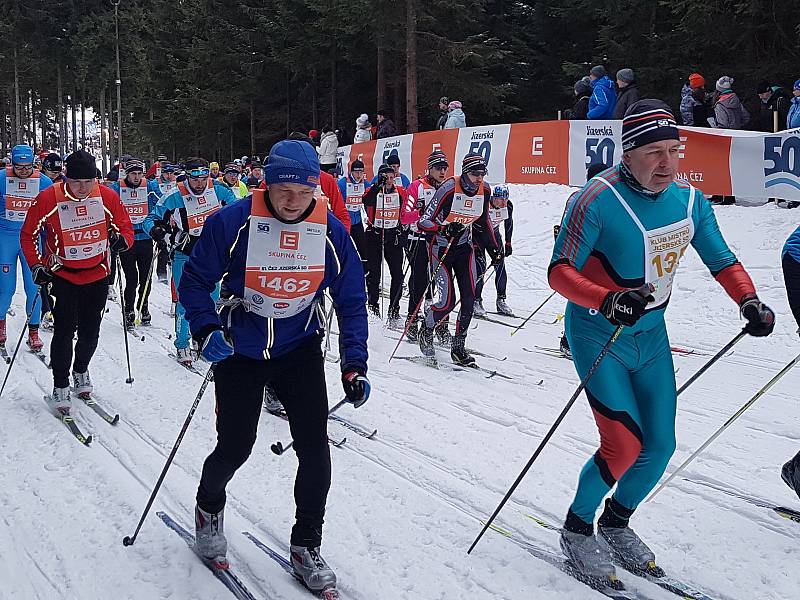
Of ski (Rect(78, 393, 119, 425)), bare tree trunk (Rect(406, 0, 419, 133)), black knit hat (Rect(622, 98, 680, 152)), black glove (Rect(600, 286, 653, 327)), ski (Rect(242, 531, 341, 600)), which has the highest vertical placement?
bare tree trunk (Rect(406, 0, 419, 133))

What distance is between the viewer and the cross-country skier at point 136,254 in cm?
1039

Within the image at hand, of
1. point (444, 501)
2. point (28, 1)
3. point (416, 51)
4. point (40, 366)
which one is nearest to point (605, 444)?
point (444, 501)

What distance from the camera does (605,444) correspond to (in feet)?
11.8

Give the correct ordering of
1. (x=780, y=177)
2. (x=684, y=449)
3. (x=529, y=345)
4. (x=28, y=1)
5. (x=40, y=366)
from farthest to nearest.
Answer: (x=28, y=1) < (x=780, y=177) < (x=529, y=345) < (x=40, y=366) < (x=684, y=449)

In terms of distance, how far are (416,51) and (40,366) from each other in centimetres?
1668

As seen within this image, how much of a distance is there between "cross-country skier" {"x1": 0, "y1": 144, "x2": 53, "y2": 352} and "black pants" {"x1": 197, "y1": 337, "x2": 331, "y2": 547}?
5.43 m

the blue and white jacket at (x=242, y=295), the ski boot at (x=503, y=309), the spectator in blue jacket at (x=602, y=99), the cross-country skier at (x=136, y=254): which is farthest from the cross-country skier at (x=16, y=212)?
the spectator in blue jacket at (x=602, y=99)

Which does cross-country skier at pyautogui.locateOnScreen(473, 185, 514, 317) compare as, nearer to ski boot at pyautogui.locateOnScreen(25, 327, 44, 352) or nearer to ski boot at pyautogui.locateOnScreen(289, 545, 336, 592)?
ski boot at pyautogui.locateOnScreen(25, 327, 44, 352)

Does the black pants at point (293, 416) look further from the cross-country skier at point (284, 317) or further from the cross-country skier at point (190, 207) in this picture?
the cross-country skier at point (190, 207)

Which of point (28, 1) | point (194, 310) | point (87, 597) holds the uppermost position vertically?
point (28, 1)

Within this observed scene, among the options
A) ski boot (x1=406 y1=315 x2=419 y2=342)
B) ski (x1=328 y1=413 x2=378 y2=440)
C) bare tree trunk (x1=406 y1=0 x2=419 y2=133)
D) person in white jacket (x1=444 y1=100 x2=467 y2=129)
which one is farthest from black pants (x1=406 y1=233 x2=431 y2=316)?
bare tree trunk (x1=406 y1=0 x2=419 y2=133)

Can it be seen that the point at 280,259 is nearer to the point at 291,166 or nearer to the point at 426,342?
the point at 291,166

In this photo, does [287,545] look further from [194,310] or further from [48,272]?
[48,272]

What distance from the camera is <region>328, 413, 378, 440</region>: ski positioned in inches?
231
